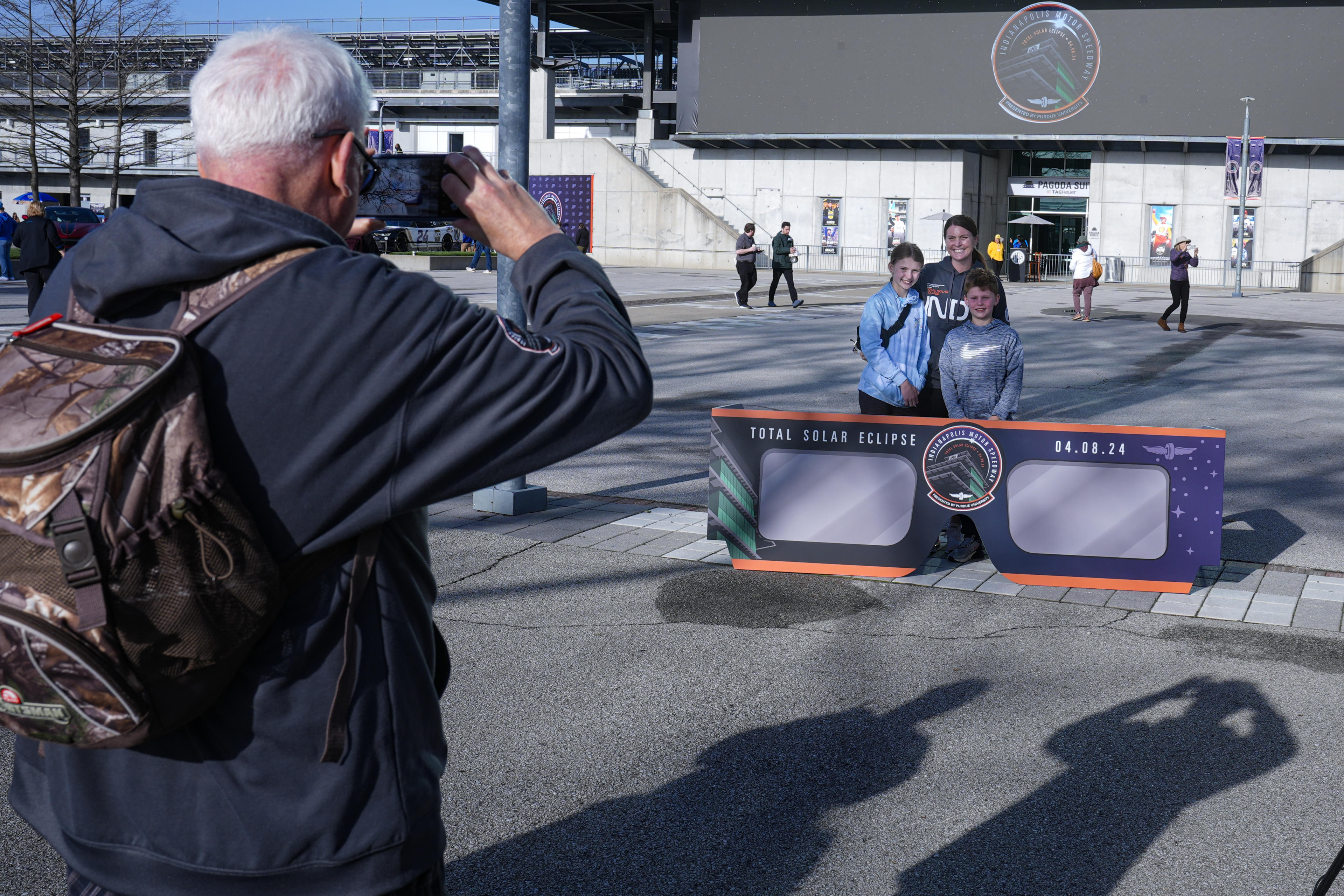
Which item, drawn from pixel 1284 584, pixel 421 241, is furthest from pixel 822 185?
pixel 1284 584

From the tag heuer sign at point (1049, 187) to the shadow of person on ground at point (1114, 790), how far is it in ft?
147

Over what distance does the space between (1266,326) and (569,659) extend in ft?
70.7

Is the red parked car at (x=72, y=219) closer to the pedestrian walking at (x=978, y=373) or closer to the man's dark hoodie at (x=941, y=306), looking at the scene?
the man's dark hoodie at (x=941, y=306)

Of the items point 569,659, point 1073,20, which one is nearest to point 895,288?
point 569,659

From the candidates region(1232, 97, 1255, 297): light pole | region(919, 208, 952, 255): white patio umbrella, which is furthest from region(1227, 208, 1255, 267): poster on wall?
region(919, 208, 952, 255): white patio umbrella

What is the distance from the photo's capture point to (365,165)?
1.77m

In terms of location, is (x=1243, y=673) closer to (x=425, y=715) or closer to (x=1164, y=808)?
(x=1164, y=808)

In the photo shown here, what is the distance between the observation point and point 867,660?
17.7 ft

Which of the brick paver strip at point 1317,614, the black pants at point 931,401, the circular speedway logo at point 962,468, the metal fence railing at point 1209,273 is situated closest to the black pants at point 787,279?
the black pants at point 931,401

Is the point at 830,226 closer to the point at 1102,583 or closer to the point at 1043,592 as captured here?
the point at 1102,583

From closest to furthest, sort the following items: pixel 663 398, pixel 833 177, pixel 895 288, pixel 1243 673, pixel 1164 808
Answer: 1. pixel 1164 808
2. pixel 1243 673
3. pixel 895 288
4. pixel 663 398
5. pixel 833 177

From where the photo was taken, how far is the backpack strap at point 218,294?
1.55m

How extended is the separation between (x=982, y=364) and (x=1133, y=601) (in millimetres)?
1503

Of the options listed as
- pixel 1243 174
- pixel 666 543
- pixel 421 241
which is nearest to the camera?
pixel 666 543
